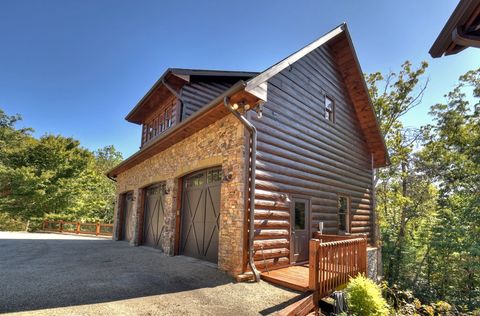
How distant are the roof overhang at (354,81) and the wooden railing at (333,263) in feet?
15.6

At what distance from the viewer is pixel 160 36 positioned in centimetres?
1002

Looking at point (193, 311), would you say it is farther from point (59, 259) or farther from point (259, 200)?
point (59, 259)

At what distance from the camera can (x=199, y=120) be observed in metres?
7.19

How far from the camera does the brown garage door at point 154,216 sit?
10.3 meters

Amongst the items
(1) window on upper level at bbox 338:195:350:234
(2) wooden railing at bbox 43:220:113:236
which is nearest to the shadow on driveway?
(1) window on upper level at bbox 338:195:350:234

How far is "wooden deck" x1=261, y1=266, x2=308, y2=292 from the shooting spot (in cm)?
492

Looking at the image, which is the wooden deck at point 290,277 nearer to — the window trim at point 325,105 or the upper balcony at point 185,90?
the window trim at point 325,105

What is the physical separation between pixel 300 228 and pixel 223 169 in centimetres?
292

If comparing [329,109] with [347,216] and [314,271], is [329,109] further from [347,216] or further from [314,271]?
[314,271]

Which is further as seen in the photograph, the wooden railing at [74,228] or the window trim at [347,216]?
the wooden railing at [74,228]

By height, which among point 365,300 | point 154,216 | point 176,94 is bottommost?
point 365,300

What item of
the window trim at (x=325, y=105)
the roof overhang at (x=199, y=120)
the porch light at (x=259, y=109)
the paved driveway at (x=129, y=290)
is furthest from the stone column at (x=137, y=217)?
the window trim at (x=325, y=105)

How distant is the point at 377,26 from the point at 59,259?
14.6 m

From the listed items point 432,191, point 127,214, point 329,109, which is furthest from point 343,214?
point 127,214
